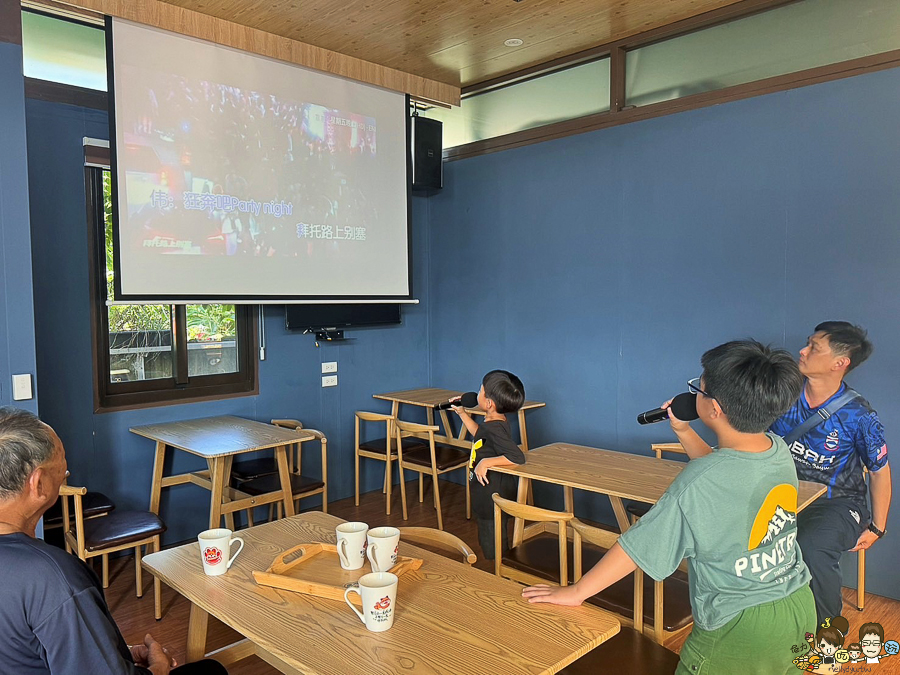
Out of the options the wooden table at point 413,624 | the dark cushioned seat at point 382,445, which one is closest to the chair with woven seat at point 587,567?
the wooden table at point 413,624

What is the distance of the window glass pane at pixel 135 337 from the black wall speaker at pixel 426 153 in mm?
2109

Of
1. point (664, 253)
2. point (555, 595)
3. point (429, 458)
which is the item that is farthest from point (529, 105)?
point (555, 595)

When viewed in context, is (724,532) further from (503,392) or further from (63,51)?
(63,51)

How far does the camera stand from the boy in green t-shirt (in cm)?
146

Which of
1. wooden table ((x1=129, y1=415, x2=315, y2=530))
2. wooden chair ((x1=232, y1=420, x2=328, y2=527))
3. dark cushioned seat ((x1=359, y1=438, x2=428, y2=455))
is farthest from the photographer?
dark cushioned seat ((x1=359, y1=438, x2=428, y2=455))

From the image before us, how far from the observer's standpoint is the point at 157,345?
13.5ft

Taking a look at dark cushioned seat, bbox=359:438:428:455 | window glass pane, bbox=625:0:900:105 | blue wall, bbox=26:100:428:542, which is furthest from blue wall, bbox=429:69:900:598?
blue wall, bbox=26:100:428:542

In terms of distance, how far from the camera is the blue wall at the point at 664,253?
3334mm

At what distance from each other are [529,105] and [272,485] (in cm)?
323

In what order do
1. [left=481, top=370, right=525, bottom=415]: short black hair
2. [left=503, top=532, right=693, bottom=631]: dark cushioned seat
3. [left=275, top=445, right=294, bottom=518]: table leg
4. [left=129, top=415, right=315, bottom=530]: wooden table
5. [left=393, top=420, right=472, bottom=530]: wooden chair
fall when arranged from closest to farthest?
[left=503, top=532, right=693, bottom=631]: dark cushioned seat, [left=481, top=370, right=525, bottom=415]: short black hair, [left=129, top=415, right=315, bottom=530]: wooden table, [left=275, top=445, right=294, bottom=518]: table leg, [left=393, top=420, right=472, bottom=530]: wooden chair

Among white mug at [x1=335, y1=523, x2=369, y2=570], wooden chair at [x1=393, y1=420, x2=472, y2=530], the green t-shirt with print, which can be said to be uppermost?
the green t-shirt with print

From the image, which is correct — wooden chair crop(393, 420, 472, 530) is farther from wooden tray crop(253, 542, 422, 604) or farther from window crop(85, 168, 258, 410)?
wooden tray crop(253, 542, 422, 604)

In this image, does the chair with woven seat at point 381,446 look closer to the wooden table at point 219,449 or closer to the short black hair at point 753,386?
the wooden table at point 219,449

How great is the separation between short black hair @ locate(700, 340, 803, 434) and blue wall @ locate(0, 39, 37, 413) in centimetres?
286
